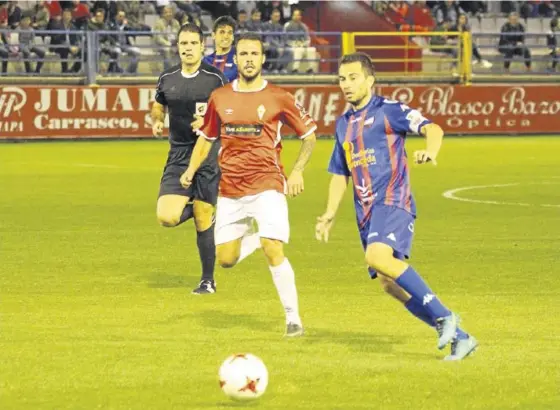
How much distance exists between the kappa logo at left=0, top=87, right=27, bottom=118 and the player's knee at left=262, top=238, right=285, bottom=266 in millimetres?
21339

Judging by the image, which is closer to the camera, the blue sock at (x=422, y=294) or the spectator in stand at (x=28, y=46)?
the blue sock at (x=422, y=294)

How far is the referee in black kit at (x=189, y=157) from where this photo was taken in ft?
40.7

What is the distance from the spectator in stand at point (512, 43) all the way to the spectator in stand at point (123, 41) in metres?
9.70

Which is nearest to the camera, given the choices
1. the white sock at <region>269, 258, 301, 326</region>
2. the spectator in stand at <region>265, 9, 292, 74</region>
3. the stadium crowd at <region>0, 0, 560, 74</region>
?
the white sock at <region>269, 258, 301, 326</region>

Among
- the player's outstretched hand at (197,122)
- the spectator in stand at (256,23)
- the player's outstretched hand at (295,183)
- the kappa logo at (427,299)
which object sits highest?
the spectator in stand at (256,23)

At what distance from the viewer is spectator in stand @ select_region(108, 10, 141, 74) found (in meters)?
33.0

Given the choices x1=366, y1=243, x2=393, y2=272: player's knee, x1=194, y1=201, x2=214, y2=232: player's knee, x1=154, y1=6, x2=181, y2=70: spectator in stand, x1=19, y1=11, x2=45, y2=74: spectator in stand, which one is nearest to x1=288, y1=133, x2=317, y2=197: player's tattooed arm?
x1=366, y1=243, x2=393, y2=272: player's knee

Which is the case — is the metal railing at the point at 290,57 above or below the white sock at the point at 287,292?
above

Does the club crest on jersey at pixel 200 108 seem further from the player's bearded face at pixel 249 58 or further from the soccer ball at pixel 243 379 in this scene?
the soccer ball at pixel 243 379

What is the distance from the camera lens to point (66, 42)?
32781mm

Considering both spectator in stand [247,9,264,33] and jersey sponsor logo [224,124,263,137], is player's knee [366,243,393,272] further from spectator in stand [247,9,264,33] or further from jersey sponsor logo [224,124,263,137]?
spectator in stand [247,9,264,33]

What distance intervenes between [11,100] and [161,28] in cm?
490

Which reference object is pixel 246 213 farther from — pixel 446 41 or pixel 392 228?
pixel 446 41

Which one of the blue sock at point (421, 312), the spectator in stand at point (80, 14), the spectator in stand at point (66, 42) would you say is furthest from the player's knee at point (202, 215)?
the spectator in stand at point (80, 14)
